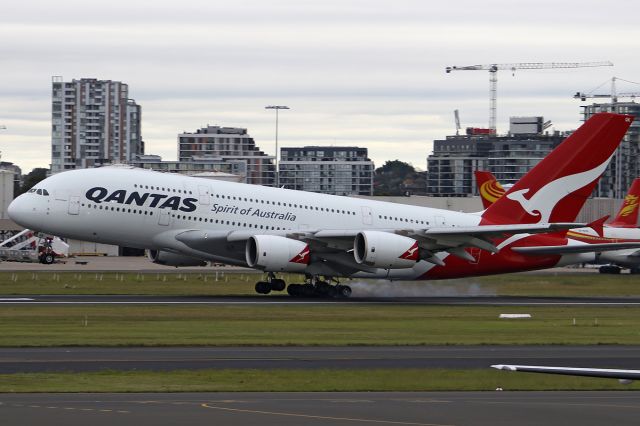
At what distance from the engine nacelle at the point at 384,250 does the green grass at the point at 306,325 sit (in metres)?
2.55

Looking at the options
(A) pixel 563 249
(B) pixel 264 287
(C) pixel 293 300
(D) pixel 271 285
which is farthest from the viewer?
(A) pixel 563 249

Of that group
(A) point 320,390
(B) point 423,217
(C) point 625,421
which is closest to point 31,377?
(A) point 320,390

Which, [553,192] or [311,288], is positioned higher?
[553,192]

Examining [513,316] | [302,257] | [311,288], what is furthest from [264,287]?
[513,316]

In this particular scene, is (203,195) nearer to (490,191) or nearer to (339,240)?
(339,240)

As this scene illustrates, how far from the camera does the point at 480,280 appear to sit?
209ft

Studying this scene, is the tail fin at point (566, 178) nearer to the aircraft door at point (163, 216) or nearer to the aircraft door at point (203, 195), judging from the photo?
the aircraft door at point (203, 195)

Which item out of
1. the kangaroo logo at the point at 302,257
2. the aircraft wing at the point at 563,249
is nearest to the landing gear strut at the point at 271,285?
the kangaroo logo at the point at 302,257

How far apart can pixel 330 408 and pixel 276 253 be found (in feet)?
95.1

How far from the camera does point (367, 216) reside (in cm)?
5522

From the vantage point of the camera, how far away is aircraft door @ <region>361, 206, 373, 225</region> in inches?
2169

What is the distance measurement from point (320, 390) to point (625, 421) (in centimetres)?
639

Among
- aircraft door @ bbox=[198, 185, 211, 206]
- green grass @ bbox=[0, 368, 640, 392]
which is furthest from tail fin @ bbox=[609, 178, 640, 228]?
green grass @ bbox=[0, 368, 640, 392]

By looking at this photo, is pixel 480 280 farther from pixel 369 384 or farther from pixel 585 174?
pixel 369 384
